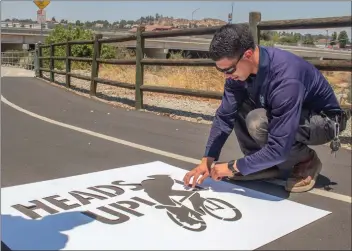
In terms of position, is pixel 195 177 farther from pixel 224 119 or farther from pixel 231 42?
pixel 231 42

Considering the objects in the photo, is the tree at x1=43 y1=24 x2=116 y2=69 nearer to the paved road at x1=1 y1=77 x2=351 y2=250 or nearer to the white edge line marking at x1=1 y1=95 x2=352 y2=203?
the white edge line marking at x1=1 y1=95 x2=352 y2=203

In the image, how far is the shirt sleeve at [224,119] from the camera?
255 centimetres

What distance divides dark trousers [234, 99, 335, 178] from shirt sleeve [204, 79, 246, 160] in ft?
0.20

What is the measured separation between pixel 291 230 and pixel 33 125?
3.79 meters

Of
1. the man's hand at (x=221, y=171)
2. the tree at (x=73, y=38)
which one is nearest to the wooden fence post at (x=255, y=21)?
the man's hand at (x=221, y=171)

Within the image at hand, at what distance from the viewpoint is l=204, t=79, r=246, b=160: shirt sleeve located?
2549mm

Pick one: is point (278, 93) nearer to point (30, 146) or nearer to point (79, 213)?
point (79, 213)

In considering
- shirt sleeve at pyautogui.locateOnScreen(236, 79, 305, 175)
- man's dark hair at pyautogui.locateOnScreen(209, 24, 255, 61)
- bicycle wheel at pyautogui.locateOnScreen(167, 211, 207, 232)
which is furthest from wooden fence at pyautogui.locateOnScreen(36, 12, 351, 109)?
bicycle wheel at pyautogui.locateOnScreen(167, 211, 207, 232)

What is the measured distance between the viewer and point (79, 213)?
2219 millimetres

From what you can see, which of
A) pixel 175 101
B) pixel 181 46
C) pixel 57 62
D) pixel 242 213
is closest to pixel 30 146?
pixel 242 213

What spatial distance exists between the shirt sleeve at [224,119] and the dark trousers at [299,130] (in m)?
0.06

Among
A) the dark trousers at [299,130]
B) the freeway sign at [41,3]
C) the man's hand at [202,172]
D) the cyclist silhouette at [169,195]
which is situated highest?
the freeway sign at [41,3]

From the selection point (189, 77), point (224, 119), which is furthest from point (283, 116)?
point (189, 77)

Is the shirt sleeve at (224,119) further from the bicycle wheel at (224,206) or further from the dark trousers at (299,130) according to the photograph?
the bicycle wheel at (224,206)
